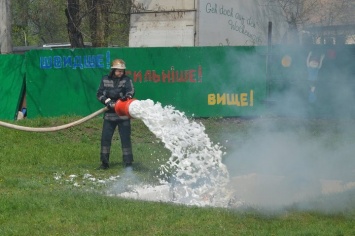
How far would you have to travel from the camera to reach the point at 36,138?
51.3ft

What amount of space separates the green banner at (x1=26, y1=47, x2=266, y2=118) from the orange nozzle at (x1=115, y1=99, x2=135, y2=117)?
612cm

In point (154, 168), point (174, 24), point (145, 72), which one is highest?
point (174, 24)

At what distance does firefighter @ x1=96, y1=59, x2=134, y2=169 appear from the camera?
1198 centimetres

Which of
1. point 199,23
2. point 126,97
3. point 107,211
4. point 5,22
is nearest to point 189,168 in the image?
point 107,211

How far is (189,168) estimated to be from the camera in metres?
9.95

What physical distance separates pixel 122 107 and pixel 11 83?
30.2 ft

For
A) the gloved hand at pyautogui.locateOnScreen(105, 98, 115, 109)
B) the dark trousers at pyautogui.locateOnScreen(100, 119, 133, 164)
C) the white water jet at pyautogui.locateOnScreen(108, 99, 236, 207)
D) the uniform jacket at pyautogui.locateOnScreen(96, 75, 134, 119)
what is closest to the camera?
the white water jet at pyautogui.locateOnScreen(108, 99, 236, 207)

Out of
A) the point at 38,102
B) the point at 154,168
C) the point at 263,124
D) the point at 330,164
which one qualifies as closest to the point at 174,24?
the point at 38,102

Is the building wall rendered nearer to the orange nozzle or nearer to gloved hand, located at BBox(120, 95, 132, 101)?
gloved hand, located at BBox(120, 95, 132, 101)

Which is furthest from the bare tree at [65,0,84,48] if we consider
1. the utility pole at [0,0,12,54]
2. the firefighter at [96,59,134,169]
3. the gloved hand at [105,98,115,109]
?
the gloved hand at [105,98,115,109]

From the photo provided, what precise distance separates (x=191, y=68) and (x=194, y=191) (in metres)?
8.14

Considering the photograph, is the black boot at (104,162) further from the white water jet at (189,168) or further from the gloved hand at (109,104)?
the white water jet at (189,168)

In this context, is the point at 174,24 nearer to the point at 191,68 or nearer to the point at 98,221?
the point at 191,68

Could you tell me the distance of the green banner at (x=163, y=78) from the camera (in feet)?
57.4
